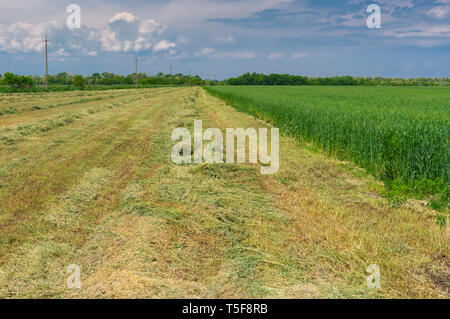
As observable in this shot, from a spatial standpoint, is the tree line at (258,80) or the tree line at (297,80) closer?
the tree line at (258,80)

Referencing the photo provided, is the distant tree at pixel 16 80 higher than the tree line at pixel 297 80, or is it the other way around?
the tree line at pixel 297 80

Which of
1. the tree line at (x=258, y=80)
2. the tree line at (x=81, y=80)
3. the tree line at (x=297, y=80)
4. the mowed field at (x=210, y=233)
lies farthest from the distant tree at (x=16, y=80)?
the tree line at (x=297, y=80)

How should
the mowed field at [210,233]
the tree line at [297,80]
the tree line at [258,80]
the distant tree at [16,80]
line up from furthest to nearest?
the tree line at [297,80] → the tree line at [258,80] → the distant tree at [16,80] → the mowed field at [210,233]

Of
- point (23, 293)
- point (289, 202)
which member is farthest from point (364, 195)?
point (23, 293)

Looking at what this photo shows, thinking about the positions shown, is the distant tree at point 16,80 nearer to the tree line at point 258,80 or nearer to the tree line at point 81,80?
the tree line at point 81,80

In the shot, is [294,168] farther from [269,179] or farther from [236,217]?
[236,217]

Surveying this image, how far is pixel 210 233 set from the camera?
16.8 ft

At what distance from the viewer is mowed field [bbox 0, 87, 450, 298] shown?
12.6ft

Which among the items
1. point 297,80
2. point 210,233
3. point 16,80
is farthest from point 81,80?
point 297,80

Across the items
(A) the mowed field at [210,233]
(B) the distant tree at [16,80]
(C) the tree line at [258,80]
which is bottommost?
(A) the mowed field at [210,233]

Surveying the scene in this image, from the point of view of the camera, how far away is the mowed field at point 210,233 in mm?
3828

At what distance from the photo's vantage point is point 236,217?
5.66 meters

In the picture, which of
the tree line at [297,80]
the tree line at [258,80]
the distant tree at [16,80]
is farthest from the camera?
the tree line at [297,80]

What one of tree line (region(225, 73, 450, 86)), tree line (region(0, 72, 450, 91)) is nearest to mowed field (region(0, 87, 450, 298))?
tree line (region(0, 72, 450, 91))
